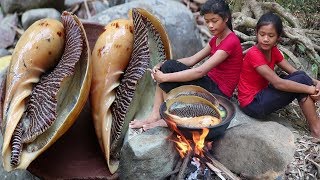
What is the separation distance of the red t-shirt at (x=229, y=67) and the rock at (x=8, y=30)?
149 inches

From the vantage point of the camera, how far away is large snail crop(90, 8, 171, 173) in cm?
339

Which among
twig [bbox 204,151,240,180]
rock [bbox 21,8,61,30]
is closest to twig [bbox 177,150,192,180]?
twig [bbox 204,151,240,180]

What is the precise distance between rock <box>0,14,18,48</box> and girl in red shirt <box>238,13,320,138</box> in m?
4.05

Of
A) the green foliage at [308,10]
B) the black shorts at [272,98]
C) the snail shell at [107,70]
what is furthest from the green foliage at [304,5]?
the snail shell at [107,70]

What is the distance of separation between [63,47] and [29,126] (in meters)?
0.76

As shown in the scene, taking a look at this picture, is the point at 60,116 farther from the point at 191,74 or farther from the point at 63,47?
the point at 191,74

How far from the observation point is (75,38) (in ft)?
11.2

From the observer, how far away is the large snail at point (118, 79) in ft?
11.1

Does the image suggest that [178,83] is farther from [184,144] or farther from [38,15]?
[38,15]

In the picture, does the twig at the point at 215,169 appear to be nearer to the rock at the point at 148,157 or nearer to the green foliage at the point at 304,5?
the rock at the point at 148,157

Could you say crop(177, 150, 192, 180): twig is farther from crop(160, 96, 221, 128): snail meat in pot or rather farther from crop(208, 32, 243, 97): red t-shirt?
crop(208, 32, 243, 97): red t-shirt

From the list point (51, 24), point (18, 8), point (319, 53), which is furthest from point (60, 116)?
point (18, 8)

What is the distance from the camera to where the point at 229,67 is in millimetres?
3496

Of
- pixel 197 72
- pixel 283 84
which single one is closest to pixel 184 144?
pixel 197 72
